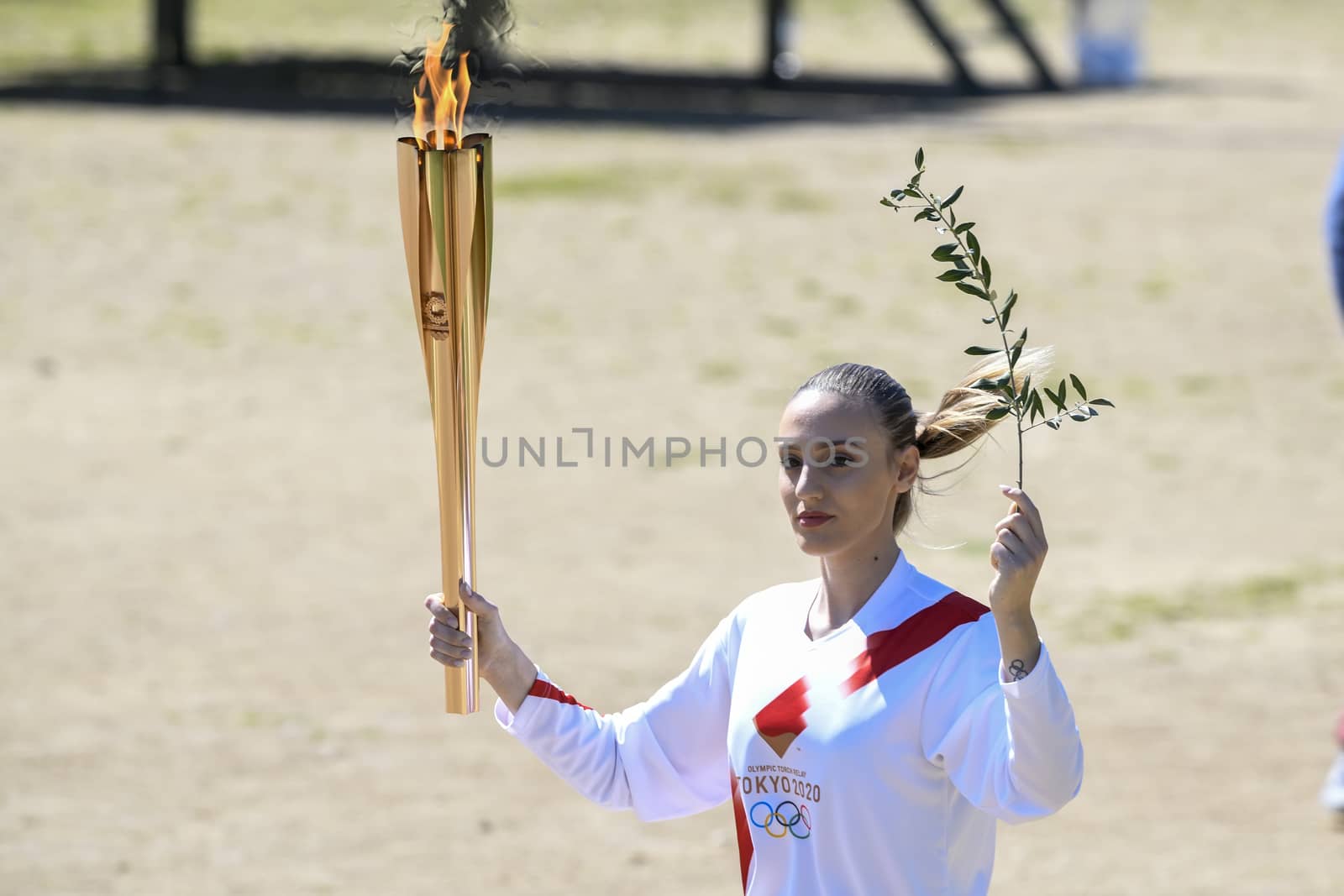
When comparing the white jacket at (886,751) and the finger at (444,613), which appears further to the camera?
the finger at (444,613)

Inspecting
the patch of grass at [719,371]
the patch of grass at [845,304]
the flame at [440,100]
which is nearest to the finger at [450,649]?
the flame at [440,100]

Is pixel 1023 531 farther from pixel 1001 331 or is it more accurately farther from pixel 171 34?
pixel 171 34

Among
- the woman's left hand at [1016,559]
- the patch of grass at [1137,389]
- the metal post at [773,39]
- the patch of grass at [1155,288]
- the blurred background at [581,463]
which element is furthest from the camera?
the metal post at [773,39]

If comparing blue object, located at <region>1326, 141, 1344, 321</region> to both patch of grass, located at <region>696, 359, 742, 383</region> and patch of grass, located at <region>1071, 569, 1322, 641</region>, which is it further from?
patch of grass, located at <region>696, 359, 742, 383</region>


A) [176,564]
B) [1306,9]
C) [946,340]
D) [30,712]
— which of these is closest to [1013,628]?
[30,712]

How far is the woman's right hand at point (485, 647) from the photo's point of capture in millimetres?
2963

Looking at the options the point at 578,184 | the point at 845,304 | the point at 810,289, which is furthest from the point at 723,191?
the point at 845,304

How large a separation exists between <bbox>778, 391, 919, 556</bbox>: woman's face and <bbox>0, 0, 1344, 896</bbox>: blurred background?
74cm

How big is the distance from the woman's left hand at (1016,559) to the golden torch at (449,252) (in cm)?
84

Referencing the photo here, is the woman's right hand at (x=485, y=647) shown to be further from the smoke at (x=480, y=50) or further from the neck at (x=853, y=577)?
the smoke at (x=480, y=50)

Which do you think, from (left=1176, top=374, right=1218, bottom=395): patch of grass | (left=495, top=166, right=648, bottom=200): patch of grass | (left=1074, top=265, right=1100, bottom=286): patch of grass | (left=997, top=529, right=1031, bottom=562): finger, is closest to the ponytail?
(left=997, top=529, right=1031, bottom=562): finger

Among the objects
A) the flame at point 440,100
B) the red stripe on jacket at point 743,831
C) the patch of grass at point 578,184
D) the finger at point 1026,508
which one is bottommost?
the red stripe on jacket at point 743,831

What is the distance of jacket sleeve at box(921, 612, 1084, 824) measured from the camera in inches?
96.3

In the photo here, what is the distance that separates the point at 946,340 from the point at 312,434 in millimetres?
4379
